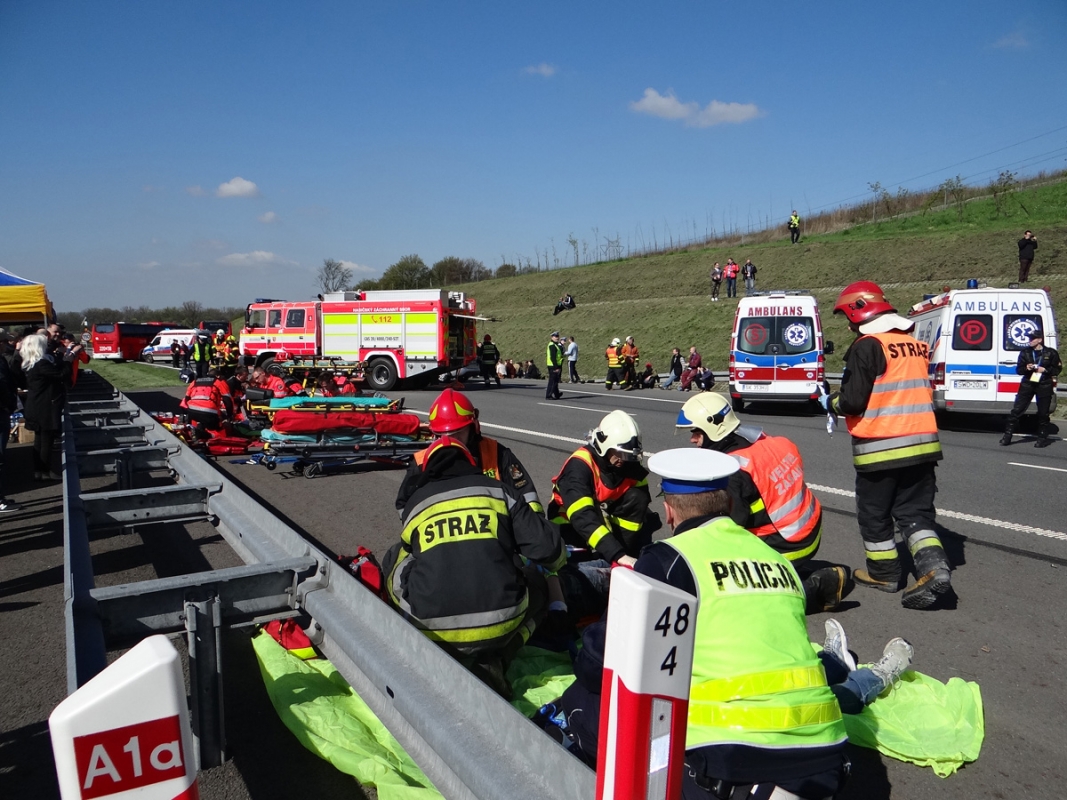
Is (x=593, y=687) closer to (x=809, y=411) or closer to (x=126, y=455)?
(x=126, y=455)

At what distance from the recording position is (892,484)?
548cm

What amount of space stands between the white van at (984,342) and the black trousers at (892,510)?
9196 mm

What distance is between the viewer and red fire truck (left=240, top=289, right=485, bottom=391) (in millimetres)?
23906

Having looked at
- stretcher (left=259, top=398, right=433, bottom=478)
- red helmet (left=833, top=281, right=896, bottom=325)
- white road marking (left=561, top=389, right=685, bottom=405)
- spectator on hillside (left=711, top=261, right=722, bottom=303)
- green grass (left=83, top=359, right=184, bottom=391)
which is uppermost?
spectator on hillside (left=711, top=261, right=722, bottom=303)

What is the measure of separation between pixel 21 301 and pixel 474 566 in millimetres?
11127

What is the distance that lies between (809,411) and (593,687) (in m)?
15.8

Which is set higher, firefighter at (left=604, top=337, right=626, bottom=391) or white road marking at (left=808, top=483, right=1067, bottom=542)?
firefighter at (left=604, top=337, right=626, bottom=391)

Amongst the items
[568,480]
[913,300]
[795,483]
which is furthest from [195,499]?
[913,300]

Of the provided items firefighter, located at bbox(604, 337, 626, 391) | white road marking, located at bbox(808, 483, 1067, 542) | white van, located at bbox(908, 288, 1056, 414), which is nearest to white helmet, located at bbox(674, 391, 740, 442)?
white road marking, located at bbox(808, 483, 1067, 542)

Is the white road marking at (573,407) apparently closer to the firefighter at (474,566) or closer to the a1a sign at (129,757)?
the firefighter at (474,566)

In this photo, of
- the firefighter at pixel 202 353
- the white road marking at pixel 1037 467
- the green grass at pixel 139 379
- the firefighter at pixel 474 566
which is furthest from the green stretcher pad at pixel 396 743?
the green grass at pixel 139 379

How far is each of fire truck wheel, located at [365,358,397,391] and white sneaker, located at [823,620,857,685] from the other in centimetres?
2092

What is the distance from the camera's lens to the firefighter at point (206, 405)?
1157 centimetres

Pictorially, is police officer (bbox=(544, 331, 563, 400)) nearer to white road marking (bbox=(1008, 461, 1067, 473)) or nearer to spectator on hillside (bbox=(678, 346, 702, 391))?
spectator on hillside (bbox=(678, 346, 702, 391))
